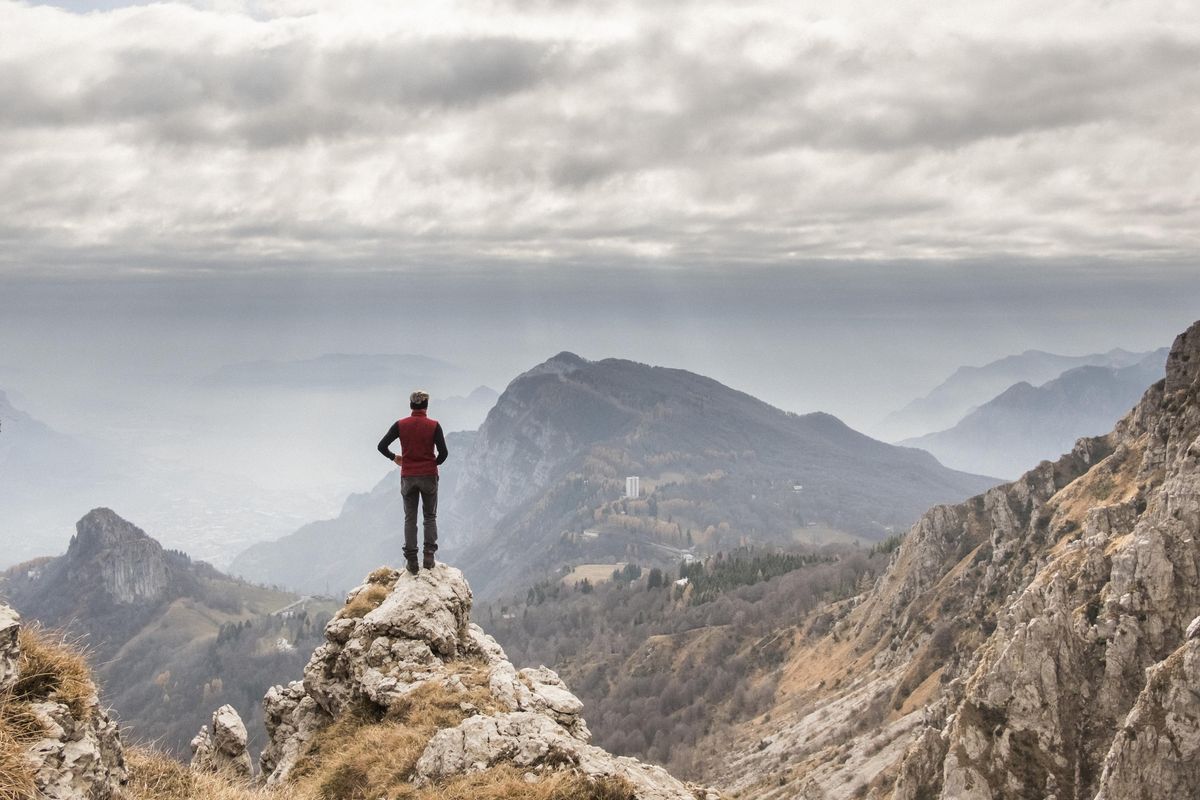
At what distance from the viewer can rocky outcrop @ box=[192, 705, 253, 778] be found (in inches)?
1128

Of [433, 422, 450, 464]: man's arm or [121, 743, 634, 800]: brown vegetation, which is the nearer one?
[121, 743, 634, 800]: brown vegetation

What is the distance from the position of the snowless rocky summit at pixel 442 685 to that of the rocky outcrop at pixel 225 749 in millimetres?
963

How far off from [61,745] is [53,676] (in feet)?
6.93

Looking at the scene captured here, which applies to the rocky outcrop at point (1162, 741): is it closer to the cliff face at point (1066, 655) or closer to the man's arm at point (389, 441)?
the cliff face at point (1066, 655)

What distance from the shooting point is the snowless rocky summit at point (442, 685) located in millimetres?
19734

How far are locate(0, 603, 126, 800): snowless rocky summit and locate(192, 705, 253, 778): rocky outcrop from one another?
528 inches

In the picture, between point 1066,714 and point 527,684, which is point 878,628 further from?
point 527,684

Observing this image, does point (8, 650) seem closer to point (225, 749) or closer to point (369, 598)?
point (369, 598)

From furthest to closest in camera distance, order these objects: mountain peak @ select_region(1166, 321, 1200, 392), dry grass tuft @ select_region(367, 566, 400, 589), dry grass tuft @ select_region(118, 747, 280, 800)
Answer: mountain peak @ select_region(1166, 321, 1200, 392), dry grass tuft @ select_region(367, 566, 400, 589), dry grass tuft @ select_region(118, 747, 280, 800)

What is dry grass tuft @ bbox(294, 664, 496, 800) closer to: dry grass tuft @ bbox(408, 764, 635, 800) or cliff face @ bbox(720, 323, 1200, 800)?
dry grass tuft @ bbox(408, 764, 635, 800)

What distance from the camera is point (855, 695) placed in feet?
499

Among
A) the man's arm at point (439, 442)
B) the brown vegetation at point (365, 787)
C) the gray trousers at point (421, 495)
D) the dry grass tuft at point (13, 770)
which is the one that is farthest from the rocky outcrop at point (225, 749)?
the dry grass tuft at point (13, 770)

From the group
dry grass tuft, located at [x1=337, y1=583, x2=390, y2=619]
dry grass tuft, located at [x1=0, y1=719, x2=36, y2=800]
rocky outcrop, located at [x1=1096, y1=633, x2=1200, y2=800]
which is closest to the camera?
dry grass tuft, located at [x1=0, y1=719, x2=36, y2=800]

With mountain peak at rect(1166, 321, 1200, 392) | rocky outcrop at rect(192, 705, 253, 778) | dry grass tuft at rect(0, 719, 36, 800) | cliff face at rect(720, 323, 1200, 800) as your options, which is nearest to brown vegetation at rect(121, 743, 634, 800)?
dry grass tuft at rect(0, 719, 36, 800)
